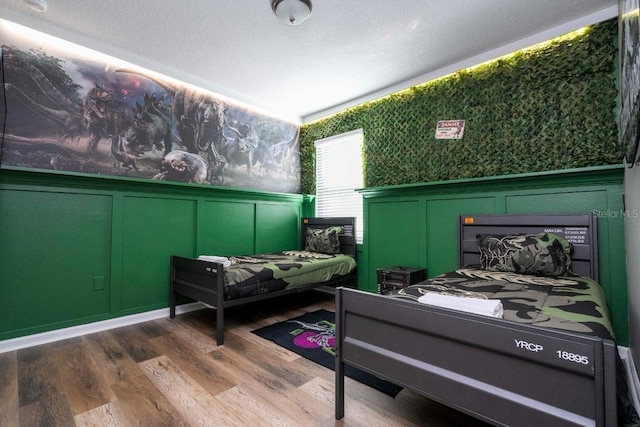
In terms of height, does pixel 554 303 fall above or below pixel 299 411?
above

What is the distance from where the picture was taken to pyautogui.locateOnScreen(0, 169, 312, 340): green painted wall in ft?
8.45

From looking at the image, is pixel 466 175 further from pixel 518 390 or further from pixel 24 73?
pixel 24 73

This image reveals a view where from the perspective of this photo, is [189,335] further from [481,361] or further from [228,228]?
[481,361]

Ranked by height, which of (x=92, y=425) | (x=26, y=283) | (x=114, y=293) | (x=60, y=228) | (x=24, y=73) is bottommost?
(x=92, y=425)

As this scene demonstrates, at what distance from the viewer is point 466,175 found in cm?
334

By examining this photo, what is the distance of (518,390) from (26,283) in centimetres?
365

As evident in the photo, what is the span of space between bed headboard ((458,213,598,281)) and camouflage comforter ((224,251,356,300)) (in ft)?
4.85

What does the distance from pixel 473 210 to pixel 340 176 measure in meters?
2.04

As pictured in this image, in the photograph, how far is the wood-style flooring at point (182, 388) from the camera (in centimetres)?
163

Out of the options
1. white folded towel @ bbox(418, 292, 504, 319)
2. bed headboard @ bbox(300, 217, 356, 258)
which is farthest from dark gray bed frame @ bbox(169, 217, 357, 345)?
white folded towel @ bbox(418, 292, 504, 319)

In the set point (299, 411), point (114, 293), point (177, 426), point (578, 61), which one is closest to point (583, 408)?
point (299, 411)

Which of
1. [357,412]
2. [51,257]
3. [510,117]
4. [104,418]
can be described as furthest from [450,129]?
[51,257]

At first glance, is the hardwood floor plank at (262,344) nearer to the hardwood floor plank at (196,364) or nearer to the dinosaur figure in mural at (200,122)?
the hardwood floor plank at (196,364)

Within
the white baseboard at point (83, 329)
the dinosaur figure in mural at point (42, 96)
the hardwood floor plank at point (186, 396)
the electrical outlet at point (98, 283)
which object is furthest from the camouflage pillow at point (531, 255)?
the dinosaur figure in mural at point (42, 96)
